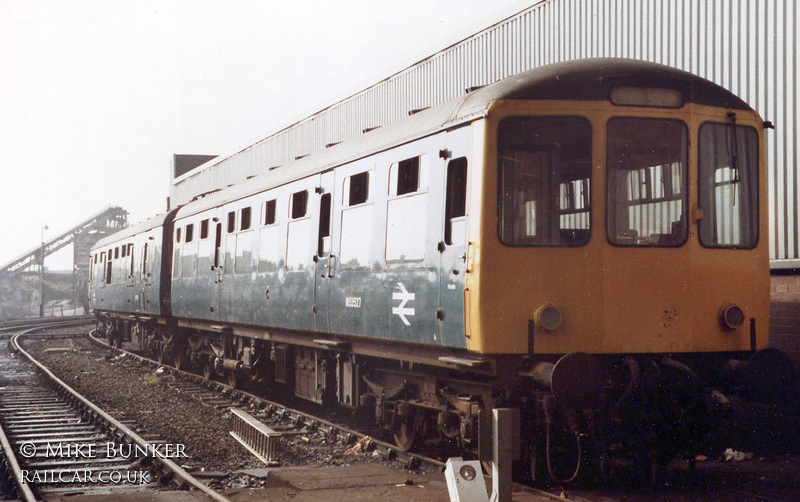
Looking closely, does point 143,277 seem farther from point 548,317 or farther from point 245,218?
point 548,317

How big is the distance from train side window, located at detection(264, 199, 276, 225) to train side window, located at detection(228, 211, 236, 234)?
64.7 inches

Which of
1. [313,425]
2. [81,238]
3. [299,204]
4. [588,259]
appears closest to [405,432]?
[313,425]

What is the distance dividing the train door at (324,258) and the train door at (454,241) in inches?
104

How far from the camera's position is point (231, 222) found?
14188 millimetres

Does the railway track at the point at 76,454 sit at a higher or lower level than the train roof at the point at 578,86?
lower

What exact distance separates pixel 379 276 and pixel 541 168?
2.29m

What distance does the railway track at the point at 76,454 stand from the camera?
8062 millimetres

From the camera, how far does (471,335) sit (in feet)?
22.8

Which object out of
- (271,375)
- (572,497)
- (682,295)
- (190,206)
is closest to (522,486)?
(572,497)

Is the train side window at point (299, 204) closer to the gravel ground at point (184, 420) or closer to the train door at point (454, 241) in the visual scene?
the gravel ground at point (184, 420)

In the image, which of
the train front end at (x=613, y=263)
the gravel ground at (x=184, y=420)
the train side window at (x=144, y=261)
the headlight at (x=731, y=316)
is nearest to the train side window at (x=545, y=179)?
the train front end at (x=613, y=263)

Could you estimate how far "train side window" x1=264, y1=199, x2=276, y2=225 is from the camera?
40.0 feet

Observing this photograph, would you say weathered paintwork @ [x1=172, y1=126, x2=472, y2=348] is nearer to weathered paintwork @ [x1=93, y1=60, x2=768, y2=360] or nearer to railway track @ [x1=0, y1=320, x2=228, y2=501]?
weathered paintwork @ [x1=93, y1=60, x2=768, y2=360]

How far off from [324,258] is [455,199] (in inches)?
119
